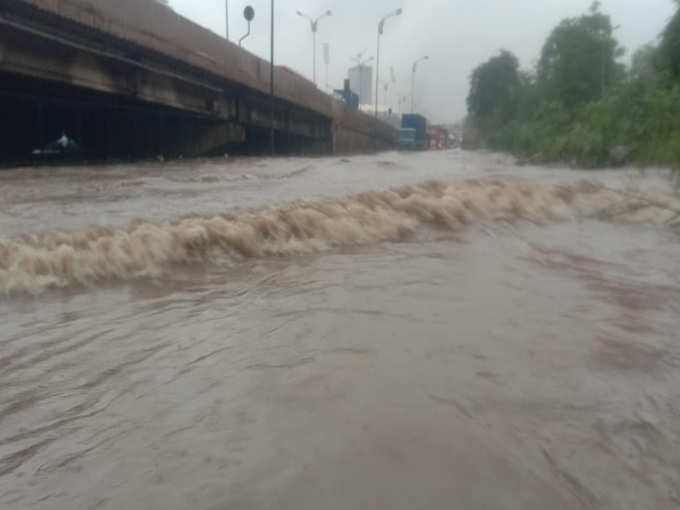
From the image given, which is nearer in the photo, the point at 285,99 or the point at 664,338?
the point at 664,338

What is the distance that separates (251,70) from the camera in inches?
917

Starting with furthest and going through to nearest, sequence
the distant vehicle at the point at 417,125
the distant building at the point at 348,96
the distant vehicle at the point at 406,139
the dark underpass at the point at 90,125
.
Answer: the distant vehicle at the point at 417,125, the distant vehicle at the point at 406,139, the distant building at the point at 348,96, the dark underpass at the point at 90,125

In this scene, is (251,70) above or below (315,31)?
below

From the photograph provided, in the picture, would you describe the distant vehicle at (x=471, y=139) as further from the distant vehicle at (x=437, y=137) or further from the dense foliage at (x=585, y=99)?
the distant vehicle at (x=437, y=137)

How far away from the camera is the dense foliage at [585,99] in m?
16.5

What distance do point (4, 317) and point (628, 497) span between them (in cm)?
292

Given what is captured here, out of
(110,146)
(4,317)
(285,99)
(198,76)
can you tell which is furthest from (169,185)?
(285,99)

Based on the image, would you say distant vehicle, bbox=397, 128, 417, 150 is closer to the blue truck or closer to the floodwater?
the blue truck

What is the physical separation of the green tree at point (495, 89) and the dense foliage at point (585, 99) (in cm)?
8

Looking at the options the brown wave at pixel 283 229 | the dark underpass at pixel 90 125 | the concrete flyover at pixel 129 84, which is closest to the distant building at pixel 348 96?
the concrete flyover at pixel 129 84

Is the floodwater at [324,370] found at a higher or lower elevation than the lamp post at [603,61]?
lower

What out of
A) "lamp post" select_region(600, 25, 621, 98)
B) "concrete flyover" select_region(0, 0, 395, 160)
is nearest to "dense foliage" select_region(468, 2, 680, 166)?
"lamp post" select_region(600, 25, 621, 98)

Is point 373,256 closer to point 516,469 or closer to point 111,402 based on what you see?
point 111,402

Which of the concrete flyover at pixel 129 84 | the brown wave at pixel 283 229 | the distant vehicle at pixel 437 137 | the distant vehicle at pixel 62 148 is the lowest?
the distant vehicle at pixel 437 137
